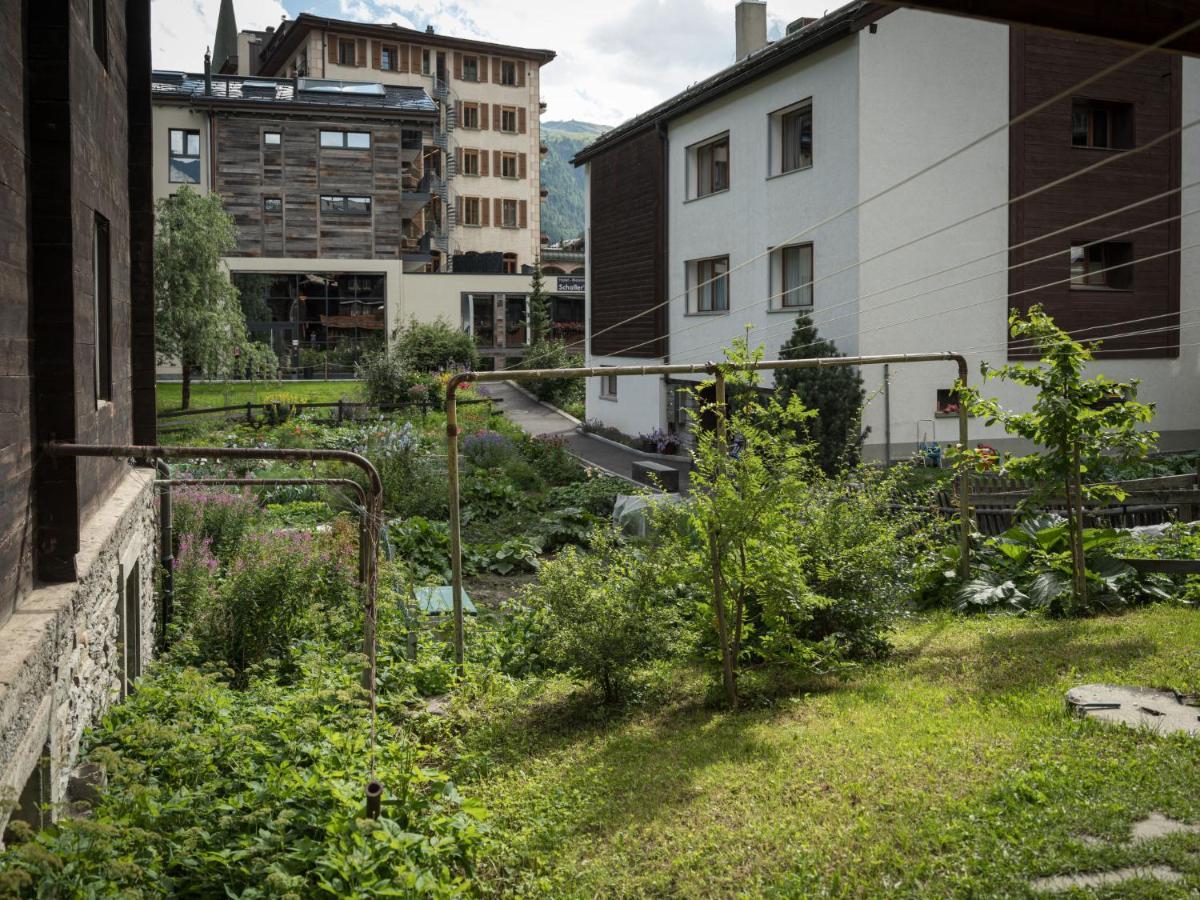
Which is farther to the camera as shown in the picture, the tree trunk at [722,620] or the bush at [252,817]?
the tree trunk at [722,620]

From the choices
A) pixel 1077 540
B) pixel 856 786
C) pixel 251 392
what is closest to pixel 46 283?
pixel 856 786

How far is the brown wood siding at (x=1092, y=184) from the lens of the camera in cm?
2136

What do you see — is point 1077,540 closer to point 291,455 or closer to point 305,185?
point 291,455

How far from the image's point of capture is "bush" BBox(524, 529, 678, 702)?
7.92 meters

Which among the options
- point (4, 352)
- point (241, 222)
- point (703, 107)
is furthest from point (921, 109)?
point (241, 222)

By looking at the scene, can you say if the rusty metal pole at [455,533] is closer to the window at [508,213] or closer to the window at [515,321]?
the window at [515,321]

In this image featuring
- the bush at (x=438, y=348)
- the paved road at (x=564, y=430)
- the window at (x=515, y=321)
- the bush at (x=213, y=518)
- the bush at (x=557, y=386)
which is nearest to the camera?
the bush at (x=213, y=518)

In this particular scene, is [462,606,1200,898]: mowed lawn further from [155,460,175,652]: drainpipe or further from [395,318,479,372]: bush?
[395,318,479,372]: bush

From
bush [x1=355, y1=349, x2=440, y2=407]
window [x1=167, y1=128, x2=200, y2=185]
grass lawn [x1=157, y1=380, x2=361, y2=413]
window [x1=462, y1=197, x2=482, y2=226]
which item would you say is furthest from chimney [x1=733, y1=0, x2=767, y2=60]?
window [x1=462, y1=197, x2=482, y2=226]

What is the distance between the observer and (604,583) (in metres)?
8.27

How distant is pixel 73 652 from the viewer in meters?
5.99

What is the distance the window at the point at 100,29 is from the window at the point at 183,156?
3875 centimetres

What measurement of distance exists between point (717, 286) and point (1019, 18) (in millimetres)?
21668

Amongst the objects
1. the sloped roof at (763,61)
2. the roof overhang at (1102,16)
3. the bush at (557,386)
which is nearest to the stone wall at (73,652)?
the roof overhang at (1102,16)
